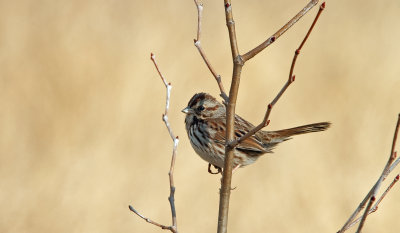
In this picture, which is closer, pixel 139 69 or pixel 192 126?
pixel 192 126

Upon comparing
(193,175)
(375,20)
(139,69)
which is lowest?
(193,175)

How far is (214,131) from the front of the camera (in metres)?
4.50

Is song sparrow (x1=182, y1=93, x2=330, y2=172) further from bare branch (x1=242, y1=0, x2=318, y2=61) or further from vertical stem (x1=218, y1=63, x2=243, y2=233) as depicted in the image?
bare branch (x1=242, y1=0, x2=318, y2=61)

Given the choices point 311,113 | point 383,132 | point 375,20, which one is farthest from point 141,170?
point 375,20

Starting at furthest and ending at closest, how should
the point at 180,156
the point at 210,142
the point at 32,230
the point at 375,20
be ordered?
1. the point at 375,20
2. the point at 180,156
3. the point at 32,230
4. the point at 210,142

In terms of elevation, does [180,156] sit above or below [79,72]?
below

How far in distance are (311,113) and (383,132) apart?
69cm

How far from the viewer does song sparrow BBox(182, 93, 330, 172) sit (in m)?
4.43

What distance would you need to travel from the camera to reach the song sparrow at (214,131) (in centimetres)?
443

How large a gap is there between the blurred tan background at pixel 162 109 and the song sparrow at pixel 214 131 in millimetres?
1486

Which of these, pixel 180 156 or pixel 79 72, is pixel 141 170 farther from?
pixel 79 72

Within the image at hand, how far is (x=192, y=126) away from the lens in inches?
181

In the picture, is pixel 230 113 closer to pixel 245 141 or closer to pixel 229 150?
pixel 229 150

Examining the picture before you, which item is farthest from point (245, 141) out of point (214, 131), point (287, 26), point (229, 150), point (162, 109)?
point (287, 26)
